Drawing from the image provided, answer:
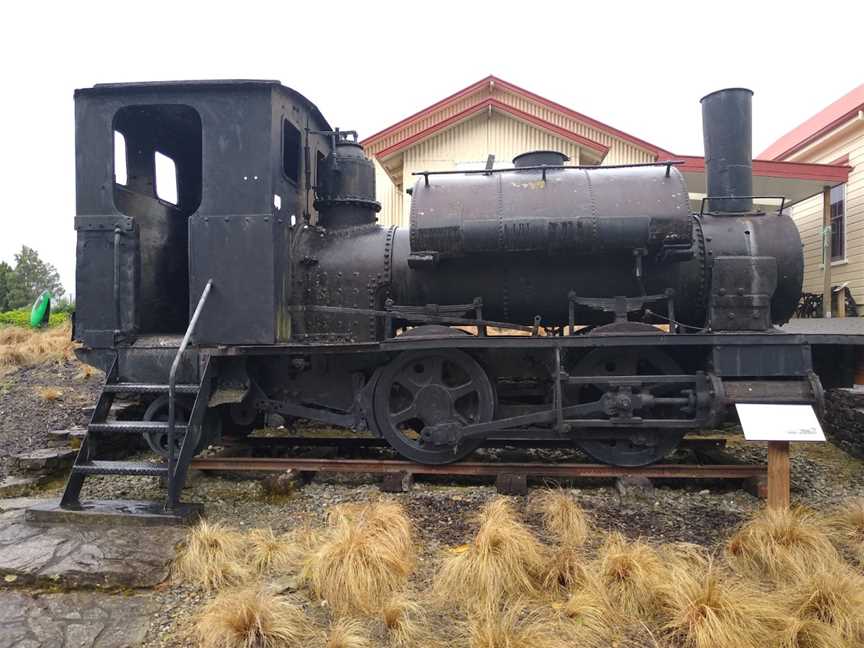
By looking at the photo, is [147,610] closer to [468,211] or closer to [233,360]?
[233,360]

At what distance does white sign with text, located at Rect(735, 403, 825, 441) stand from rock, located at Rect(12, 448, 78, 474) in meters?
5.82

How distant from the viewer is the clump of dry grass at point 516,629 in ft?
8.64

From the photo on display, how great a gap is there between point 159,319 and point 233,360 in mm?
1116

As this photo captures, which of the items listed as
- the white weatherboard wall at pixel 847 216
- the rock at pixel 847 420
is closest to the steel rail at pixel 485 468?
the rock at pixel 847 420

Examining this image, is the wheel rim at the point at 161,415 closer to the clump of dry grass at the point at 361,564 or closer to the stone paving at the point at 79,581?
the stone paving at the point at 79,581

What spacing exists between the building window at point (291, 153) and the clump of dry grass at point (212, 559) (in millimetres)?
3079

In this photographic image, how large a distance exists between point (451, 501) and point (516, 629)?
183 centimetres

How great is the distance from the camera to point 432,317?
5125mm

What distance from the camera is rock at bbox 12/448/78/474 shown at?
18.0 ft

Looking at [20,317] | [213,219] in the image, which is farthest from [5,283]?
[213,219]

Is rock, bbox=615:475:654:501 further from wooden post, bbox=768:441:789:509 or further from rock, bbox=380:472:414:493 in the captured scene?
rock, bbox=380:472:414:493

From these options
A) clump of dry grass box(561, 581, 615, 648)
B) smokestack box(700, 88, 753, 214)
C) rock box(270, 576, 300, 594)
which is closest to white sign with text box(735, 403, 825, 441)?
clump of dry grass box(561, 581, 615, 648)

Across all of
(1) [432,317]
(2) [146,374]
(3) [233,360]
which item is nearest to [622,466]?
(1) [432,317]

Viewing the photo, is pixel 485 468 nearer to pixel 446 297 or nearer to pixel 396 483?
pixel 396 483
